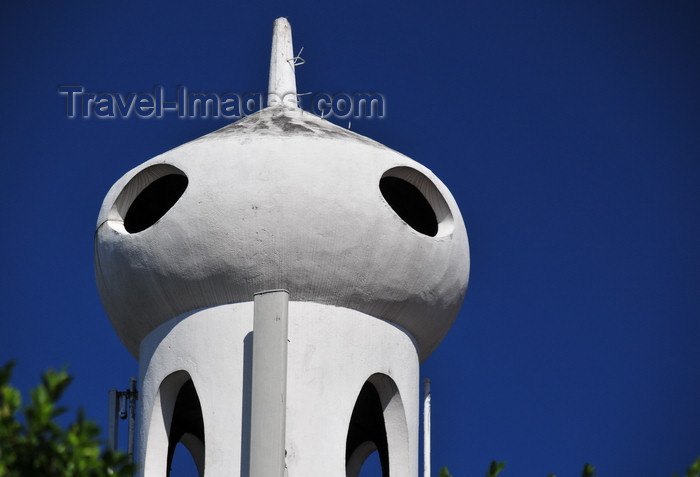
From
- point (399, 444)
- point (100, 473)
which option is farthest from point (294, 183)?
point (100, 473)

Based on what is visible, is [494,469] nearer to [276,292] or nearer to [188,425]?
[276,292]

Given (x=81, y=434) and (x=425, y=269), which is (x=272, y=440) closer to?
(x=425, y=269)

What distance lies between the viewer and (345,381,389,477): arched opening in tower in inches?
989

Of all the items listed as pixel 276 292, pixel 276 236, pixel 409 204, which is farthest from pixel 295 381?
pixel 409 204

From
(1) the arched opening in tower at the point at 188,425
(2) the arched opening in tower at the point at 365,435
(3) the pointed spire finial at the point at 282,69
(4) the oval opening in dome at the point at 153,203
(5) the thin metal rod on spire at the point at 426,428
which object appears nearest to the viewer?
(5) the thin metal rod on spire at the point at 426,428

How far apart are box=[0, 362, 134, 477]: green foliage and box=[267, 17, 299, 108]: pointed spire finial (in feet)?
41.6

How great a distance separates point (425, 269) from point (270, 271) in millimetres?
2308

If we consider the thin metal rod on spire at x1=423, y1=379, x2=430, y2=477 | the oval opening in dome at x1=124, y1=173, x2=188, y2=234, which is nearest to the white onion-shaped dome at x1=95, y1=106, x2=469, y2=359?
the oval opening in dome at x1=124, y1=173, x2=188, y2=234

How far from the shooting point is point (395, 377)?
842 inches

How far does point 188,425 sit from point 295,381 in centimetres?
524

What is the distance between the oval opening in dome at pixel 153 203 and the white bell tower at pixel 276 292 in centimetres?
43

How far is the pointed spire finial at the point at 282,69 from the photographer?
2319 centimetres

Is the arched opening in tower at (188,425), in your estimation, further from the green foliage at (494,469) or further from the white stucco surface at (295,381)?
the green foliage at (494,469)

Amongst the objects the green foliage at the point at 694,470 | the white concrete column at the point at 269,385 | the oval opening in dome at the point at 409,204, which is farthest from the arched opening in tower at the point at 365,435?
the green foliage at the point at 694,470
